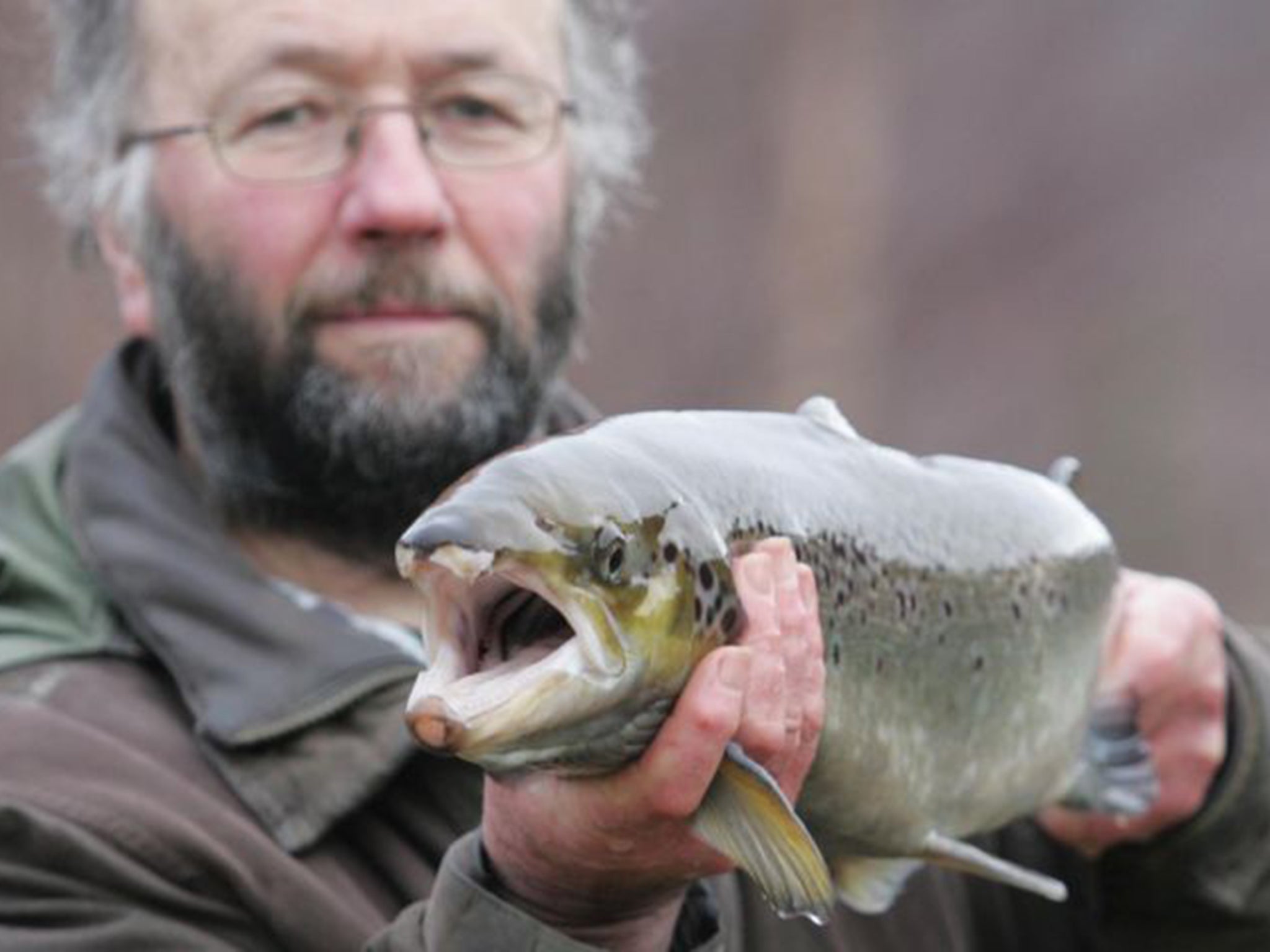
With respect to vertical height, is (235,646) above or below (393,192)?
below

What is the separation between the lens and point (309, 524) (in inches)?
126

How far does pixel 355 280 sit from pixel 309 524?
0.29 metres

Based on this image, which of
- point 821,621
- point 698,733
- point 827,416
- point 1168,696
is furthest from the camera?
point 1168,696

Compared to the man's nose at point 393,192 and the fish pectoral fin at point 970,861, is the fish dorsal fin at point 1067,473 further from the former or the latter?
the man's nose at point 393,192

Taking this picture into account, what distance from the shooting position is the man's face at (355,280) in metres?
3.11

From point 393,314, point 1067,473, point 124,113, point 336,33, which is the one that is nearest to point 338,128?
point 336,33

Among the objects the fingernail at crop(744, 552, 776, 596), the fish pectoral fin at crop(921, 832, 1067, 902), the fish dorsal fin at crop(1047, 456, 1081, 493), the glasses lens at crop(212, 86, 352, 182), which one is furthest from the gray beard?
the fingernail at crop(744, 552, 776, 596)

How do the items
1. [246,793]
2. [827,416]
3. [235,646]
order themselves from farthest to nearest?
[235,646]
[246,793]
[827,416]

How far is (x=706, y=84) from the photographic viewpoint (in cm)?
1369

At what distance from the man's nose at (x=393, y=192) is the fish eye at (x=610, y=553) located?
3.87 ft

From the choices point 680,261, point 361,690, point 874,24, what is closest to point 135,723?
point 361,690

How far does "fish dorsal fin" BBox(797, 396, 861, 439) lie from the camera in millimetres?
2354

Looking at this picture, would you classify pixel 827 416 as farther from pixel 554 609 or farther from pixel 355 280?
pixel 355 280

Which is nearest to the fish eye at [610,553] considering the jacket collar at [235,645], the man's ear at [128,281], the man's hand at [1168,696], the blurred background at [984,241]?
the jacket collar at [235,645]
